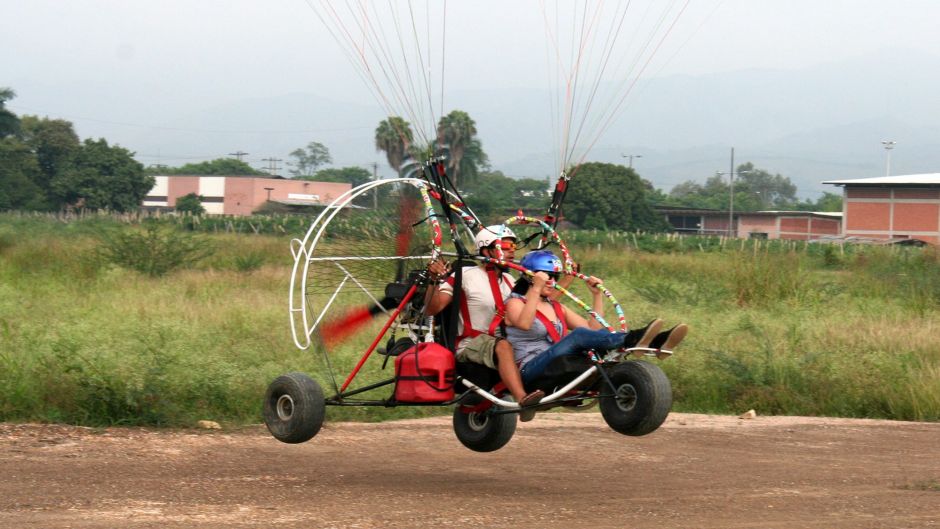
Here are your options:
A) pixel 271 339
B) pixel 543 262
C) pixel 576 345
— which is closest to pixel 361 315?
pixel 543 262

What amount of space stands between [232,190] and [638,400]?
87061 mm

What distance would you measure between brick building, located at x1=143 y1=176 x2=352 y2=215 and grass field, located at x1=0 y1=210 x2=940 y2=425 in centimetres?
5828

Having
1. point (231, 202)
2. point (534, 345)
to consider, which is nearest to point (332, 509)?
point (534, 345)

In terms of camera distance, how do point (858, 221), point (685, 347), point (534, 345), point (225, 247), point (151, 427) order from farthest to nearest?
1. point (858, 221)
2. point (225, 247)
3. point (685, 347)
4. point (151, 427)
5. point (534, 345)

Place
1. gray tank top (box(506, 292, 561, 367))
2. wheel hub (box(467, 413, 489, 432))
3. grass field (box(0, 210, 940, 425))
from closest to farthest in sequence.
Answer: gray tank top (box(506, 292, 561, 367)) < wheel hub (box(467, 413, 489, 432)) < grass field (box(0, 210, 940, 425))

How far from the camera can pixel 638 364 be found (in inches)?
262

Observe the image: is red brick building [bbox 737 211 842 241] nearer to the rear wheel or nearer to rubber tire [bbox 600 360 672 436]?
the rear wheel

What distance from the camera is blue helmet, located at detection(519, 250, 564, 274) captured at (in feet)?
23.2

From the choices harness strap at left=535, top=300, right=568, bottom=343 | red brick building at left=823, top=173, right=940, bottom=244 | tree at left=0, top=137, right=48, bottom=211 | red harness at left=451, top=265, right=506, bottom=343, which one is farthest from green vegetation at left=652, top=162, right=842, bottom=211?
red harness at left=451, top=265, right=506, bottom=343

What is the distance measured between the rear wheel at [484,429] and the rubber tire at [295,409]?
1.17m

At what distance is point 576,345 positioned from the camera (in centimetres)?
681

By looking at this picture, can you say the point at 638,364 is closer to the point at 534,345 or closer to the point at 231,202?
the point at 534,345

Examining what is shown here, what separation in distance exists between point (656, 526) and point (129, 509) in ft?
10.6

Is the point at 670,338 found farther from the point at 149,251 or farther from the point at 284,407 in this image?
the point at 149,251
